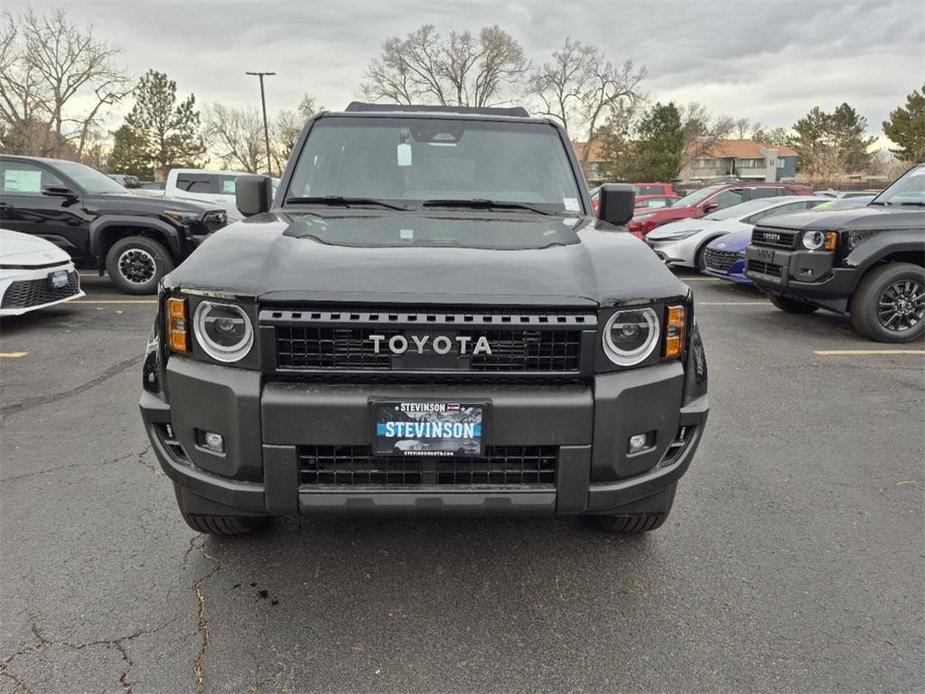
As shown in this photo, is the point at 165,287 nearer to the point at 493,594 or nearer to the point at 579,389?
the point at 579,389

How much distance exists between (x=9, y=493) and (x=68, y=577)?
105 cm

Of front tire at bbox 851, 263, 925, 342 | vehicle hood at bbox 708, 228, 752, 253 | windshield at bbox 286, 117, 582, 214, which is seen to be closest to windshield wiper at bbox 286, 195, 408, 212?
windshield at bbox 286, 117, 582, 214

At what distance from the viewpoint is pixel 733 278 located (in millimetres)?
9883

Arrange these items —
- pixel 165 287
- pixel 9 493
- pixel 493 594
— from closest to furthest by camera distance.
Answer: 1. pixel 165 287
2. pixel 493 594
3. pixel 9 493

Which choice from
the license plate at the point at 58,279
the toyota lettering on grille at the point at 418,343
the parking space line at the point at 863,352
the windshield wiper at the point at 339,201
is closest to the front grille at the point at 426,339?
the toyota lettering on grille at the point at 418,343

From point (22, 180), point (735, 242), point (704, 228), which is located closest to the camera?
point (22, 180)

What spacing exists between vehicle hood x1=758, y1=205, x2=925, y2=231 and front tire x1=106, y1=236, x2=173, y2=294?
317 inches

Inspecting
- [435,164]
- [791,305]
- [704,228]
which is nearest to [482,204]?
[435,164]

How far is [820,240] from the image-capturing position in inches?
263

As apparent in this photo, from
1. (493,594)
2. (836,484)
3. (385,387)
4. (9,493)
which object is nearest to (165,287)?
(385,387)

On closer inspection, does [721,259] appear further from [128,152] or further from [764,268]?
[128,152]

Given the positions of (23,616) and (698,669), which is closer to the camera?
(698,669)

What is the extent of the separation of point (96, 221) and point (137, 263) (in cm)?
74

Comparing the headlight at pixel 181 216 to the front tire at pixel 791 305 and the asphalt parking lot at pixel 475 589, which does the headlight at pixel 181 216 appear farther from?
the front tire at pixel 791 305
